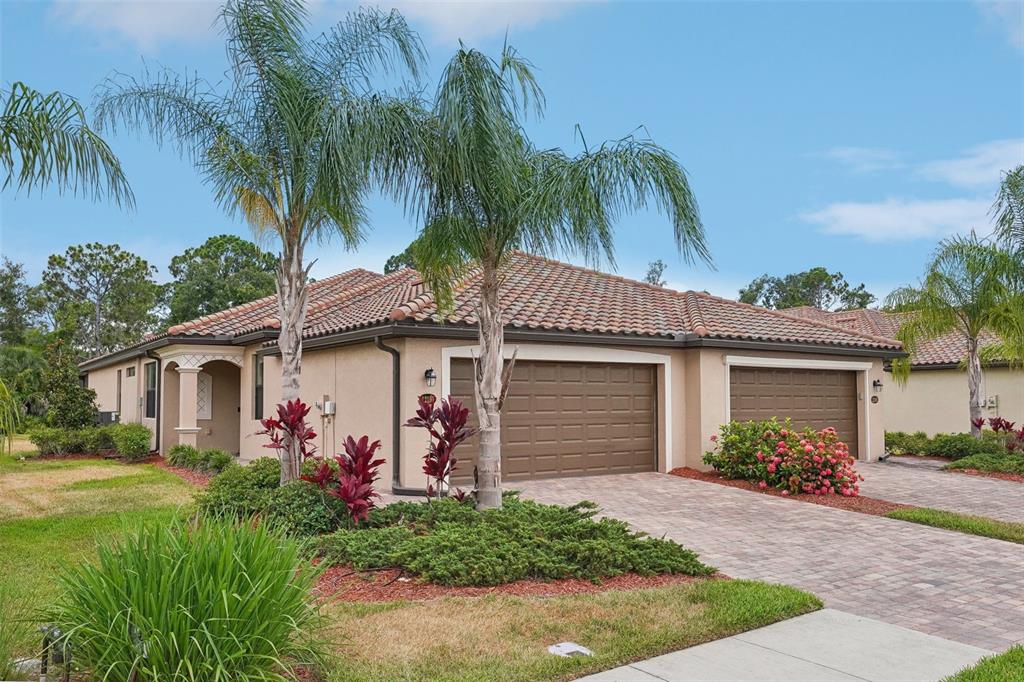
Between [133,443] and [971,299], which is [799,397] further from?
[133,443]

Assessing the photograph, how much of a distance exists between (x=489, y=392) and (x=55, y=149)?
208 inches

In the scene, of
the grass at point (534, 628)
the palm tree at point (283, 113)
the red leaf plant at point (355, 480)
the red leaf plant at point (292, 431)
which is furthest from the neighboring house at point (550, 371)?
the grass at point (534, 628)

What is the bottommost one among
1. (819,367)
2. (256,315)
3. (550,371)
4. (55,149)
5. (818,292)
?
(550,371)

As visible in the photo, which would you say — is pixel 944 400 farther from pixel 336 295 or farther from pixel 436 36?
pixel 436 36

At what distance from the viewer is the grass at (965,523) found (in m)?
9.34

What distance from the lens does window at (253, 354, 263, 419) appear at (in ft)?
57.8

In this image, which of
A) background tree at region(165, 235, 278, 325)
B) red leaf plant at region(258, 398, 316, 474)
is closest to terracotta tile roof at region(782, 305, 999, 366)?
red leaf plant at region(258, 398, 316, 474)

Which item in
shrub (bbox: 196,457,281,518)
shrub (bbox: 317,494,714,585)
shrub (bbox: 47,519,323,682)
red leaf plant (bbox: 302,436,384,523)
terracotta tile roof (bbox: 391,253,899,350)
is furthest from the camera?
terracotta tile roof (bbox: 391,253,899,350)

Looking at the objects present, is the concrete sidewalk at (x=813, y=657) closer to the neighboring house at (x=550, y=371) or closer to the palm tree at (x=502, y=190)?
the palm tree at (x=502, y=190)

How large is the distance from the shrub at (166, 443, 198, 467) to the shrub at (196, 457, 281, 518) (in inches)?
268

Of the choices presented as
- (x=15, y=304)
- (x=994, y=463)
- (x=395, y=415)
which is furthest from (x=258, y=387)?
(x=15, y=304)

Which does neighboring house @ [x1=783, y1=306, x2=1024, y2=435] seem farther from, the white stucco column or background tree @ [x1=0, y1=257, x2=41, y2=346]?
background tree @ [x1=0, y1=257, x2=41, y2=346]

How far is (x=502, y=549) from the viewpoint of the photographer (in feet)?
22.5

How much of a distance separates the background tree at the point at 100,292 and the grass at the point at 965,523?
4386 cm
